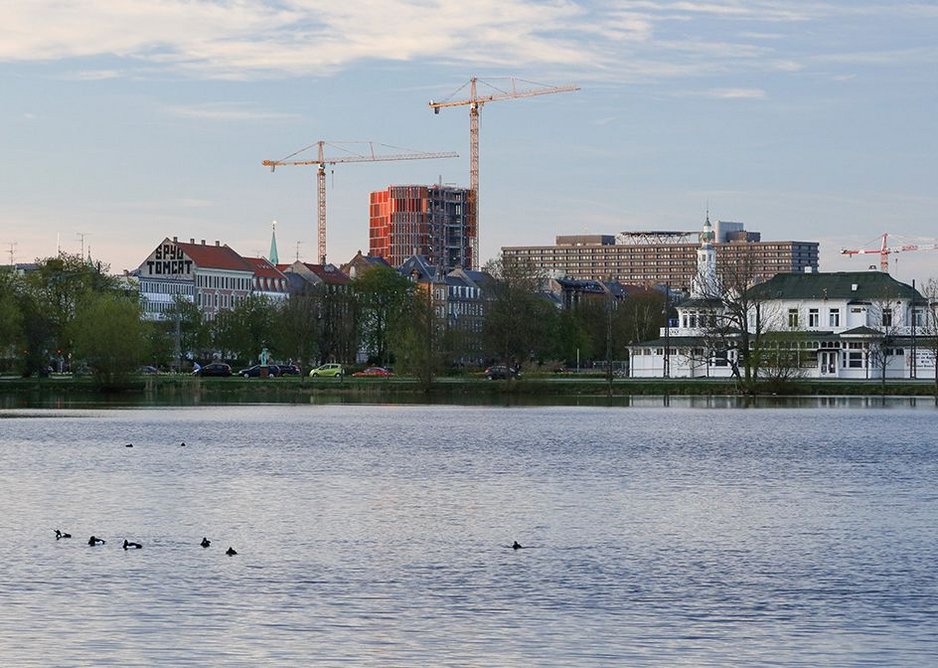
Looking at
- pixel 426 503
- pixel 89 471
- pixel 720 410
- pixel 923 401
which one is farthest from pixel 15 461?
pixel 923 401

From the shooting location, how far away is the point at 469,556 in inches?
1374

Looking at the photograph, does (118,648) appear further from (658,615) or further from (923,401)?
(923,401)

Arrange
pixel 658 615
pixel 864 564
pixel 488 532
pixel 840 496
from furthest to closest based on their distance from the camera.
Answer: pixel 840 496
pixel 488 532
pixel 864 564
pixel 658 615

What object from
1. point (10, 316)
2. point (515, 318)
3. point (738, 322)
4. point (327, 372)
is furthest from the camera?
point (327, 372)

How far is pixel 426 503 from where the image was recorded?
4591 centimetres

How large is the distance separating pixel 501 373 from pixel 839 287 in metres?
34.8

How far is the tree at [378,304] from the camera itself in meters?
179

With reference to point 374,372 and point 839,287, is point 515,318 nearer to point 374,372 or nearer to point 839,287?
point 374,372

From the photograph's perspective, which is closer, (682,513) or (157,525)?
(157,525)

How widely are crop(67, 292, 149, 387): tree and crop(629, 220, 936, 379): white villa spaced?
1783 inches

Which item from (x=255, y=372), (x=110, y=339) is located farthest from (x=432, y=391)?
(x=255, y=372)

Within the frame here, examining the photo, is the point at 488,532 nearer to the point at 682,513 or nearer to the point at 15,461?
the point at 682,513

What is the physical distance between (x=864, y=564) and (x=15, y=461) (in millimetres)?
35084

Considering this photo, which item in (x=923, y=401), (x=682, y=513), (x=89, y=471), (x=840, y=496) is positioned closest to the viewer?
(x=682, y=513)
